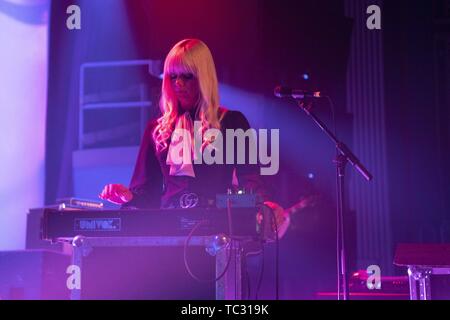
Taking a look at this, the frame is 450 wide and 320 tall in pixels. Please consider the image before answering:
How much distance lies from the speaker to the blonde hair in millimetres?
1380

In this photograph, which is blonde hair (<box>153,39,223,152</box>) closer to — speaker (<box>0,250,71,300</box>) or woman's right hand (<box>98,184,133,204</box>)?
woman's right hand (<box>98,184,133,204</box>)

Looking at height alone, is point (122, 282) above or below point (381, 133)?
below

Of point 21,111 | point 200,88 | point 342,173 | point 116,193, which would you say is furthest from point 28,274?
point 342,173

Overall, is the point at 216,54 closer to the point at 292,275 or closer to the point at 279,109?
the point at 279,109

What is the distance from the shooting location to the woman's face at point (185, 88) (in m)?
2.74

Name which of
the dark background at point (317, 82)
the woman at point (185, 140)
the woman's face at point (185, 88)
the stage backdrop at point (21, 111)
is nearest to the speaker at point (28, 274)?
the stage backdrop at point (21, 111)

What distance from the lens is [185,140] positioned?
2.69m

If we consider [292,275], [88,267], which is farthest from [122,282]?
[292,275]

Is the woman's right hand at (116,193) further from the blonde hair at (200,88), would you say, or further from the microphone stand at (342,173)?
the microphone stand at (342,173)

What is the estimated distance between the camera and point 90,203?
4086 millimetres

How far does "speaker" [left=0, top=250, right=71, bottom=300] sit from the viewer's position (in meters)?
3.70

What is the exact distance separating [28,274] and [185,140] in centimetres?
156

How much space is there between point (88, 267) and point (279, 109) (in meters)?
2.00
